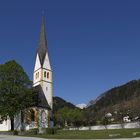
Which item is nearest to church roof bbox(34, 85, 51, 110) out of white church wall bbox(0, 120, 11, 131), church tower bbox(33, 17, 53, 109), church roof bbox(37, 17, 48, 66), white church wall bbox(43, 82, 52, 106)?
white church wall bbox(43, 82, 52, 106)

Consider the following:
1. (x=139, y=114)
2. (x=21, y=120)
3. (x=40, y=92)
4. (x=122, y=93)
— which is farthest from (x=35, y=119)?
(x=122, y=93)

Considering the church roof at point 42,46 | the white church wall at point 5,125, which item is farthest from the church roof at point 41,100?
the church roof at point 42,46

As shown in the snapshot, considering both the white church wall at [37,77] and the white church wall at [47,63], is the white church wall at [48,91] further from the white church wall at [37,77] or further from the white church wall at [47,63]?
the white church wall at [47,63]

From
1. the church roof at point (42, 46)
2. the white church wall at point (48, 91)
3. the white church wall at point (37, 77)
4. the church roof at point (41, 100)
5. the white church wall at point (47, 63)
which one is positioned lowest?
the church roof at point (41, 100)

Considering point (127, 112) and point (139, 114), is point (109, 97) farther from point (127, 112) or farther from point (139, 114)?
point (139, 114)

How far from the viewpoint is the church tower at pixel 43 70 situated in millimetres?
83938

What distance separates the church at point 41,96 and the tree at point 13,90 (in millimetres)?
6020

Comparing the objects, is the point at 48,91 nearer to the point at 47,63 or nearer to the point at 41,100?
the point at 41,100

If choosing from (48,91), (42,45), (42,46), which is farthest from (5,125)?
(42,45)

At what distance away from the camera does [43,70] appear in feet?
281

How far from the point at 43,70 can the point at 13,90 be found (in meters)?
21.1

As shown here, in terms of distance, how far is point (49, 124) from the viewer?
77.4m

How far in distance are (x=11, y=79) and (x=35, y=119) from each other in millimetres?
12227

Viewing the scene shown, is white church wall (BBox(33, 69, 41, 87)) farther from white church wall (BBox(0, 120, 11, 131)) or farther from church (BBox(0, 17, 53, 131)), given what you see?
white church wall (BBox(0, 120, 11, 131))
